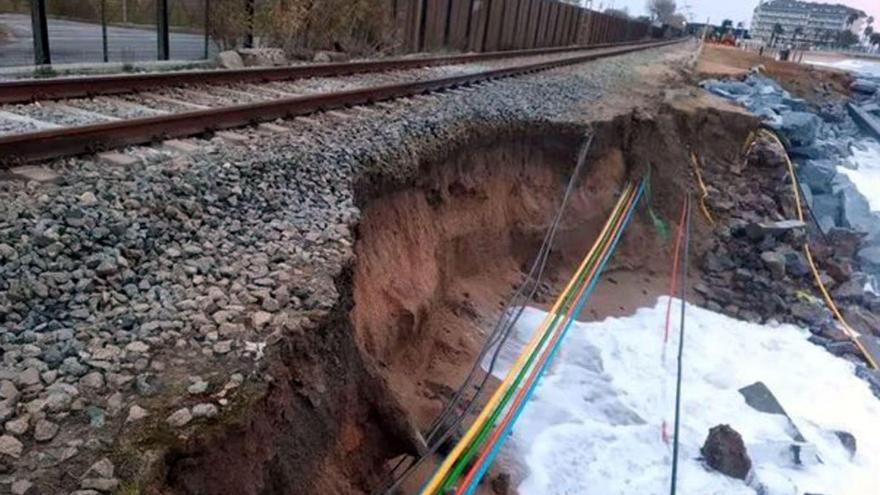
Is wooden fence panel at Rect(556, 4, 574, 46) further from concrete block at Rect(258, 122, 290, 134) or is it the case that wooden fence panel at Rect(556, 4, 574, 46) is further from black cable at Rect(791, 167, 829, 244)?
concrete block at Rect(258, 122, 290, 134)

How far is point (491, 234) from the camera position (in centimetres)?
930

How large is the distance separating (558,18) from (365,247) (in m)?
31.0

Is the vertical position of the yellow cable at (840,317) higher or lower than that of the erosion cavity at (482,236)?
lower

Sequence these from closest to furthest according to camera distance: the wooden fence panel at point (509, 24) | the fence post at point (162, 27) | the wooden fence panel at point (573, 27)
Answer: the fence post at point (162, 27) < the wooden fence panel at point (509, 24) < the wooden fence panel at point (573, 27)

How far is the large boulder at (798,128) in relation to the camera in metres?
18.6

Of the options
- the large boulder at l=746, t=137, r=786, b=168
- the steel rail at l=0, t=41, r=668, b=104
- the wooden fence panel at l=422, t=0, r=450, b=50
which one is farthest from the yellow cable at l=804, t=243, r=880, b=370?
the wooden fence panel at l=422, t=0, r=450, b=50

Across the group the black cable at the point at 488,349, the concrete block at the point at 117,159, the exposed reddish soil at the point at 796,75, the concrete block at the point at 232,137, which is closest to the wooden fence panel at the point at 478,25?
the black cable at the point at 488,349

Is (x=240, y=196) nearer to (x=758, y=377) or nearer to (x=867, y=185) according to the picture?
(x=758, y=377)

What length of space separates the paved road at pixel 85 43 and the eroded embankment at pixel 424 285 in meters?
6.76

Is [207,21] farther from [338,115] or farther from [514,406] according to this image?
[514,406]

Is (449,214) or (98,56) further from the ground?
(98,56)

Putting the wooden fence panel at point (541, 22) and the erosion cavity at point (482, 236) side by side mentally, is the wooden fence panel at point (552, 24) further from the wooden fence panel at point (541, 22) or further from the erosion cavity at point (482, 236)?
the erosion cavity at point (482, 236)

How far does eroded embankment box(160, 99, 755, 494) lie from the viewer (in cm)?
325

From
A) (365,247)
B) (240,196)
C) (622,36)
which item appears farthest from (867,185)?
(622,36)
